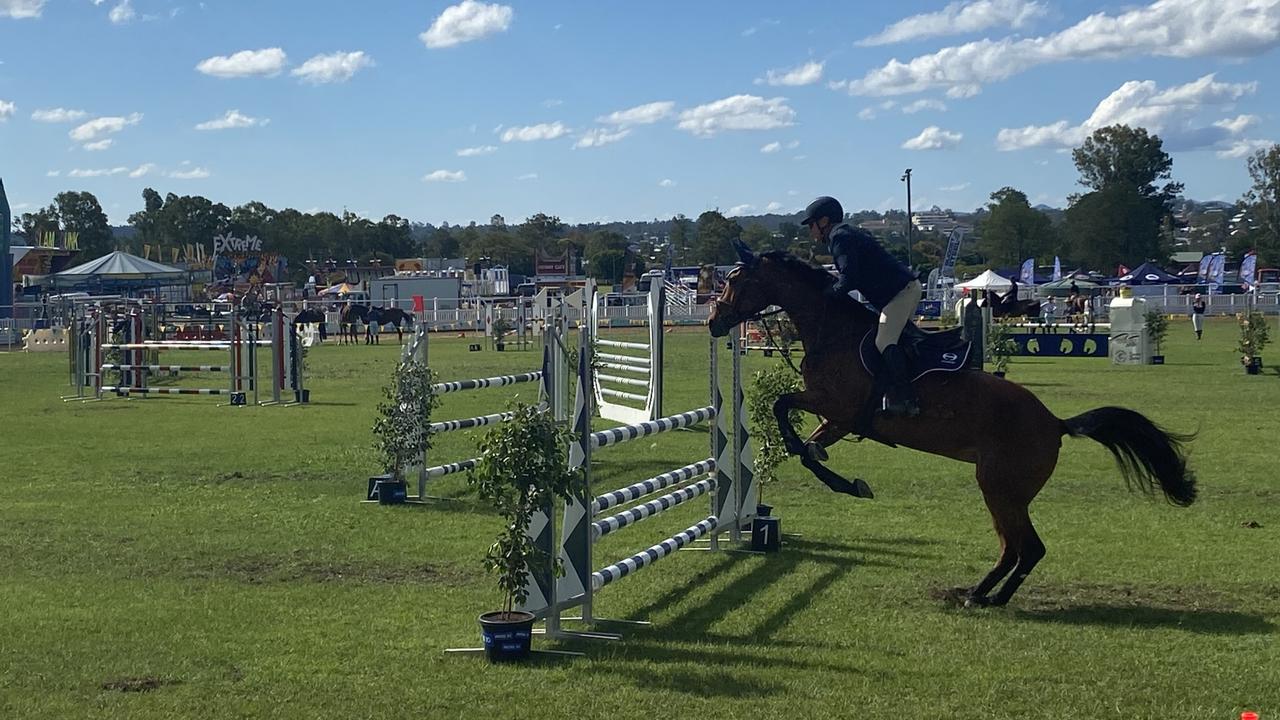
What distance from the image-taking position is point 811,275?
802 centimetres

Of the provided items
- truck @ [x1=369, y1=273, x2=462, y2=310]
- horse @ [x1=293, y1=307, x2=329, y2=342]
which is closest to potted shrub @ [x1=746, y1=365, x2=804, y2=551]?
horse @ [x1=293, y1=307, x2=329, y2=342]

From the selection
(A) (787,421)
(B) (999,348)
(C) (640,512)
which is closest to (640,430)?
(C) (640,512)

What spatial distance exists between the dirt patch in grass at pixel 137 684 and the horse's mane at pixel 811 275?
4165 millimetres

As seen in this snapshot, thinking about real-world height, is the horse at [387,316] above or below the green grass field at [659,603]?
above

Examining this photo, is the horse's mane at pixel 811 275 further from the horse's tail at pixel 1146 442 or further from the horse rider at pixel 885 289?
the horse's tail at pixel 1146 442

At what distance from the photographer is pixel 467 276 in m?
109

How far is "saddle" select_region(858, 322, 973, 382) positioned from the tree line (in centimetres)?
7646

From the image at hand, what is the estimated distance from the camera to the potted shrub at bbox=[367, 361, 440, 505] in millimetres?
11734

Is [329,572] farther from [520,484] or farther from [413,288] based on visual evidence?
[413,288]

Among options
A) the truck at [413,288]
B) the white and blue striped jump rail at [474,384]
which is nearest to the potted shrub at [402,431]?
the white and blue striped jump rail at [474,384]

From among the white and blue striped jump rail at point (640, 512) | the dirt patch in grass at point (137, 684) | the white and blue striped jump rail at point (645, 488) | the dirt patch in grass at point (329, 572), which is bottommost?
the dirt patch in grass at point (329, 572)

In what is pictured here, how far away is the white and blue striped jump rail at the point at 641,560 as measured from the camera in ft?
23.2

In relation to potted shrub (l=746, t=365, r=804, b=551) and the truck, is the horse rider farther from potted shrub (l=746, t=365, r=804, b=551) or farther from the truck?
the truck

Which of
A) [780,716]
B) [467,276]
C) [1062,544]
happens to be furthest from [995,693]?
[467,276]
